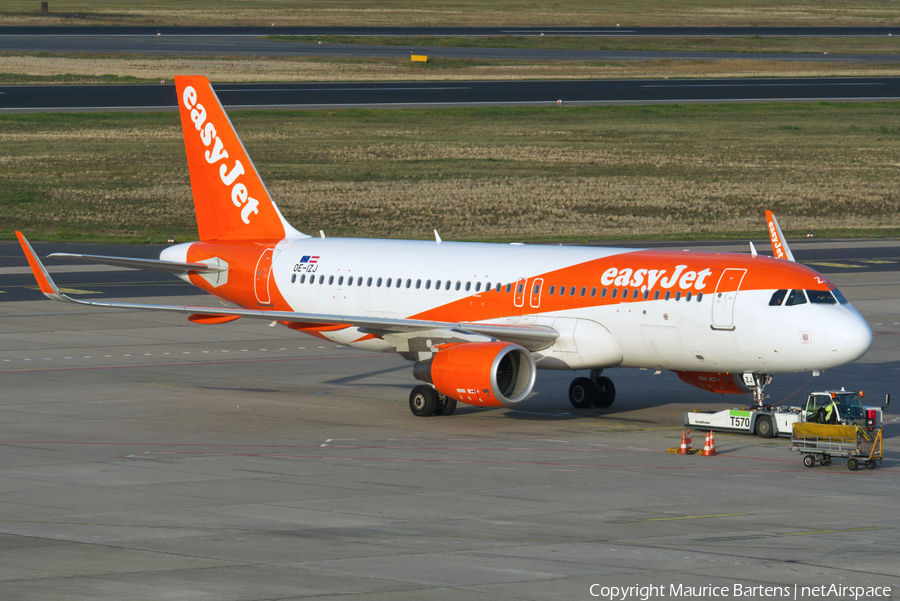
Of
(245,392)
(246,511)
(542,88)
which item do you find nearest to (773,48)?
(542,88)

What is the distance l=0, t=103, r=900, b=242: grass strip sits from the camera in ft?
255

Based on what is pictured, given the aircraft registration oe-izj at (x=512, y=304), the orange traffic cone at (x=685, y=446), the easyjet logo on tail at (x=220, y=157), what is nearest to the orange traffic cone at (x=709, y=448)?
the orange traffic cone at (x=685, y=446)

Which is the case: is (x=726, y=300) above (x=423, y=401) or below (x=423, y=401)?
above

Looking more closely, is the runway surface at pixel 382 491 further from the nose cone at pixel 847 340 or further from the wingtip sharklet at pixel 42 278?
the wingtip sharklet at pixel 42 278

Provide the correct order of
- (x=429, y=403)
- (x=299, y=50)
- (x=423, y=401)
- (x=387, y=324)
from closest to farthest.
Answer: (x=387, y=324) → (x=429, y=403) → (x=423, y=401) → (x=299, y=50)

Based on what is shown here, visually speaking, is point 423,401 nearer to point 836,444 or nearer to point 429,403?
point 429,403

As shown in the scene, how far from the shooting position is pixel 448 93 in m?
120

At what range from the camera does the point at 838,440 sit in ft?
96.2

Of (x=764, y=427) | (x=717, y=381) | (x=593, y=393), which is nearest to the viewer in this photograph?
(x=764, y=427)

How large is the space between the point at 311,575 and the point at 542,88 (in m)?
107

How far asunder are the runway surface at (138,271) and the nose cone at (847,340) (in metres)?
31.2

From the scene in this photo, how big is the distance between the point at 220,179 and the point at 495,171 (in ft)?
164

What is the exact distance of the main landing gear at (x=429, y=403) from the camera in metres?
35.3

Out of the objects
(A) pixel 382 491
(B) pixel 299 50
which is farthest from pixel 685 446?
(B) pixel 299 50
